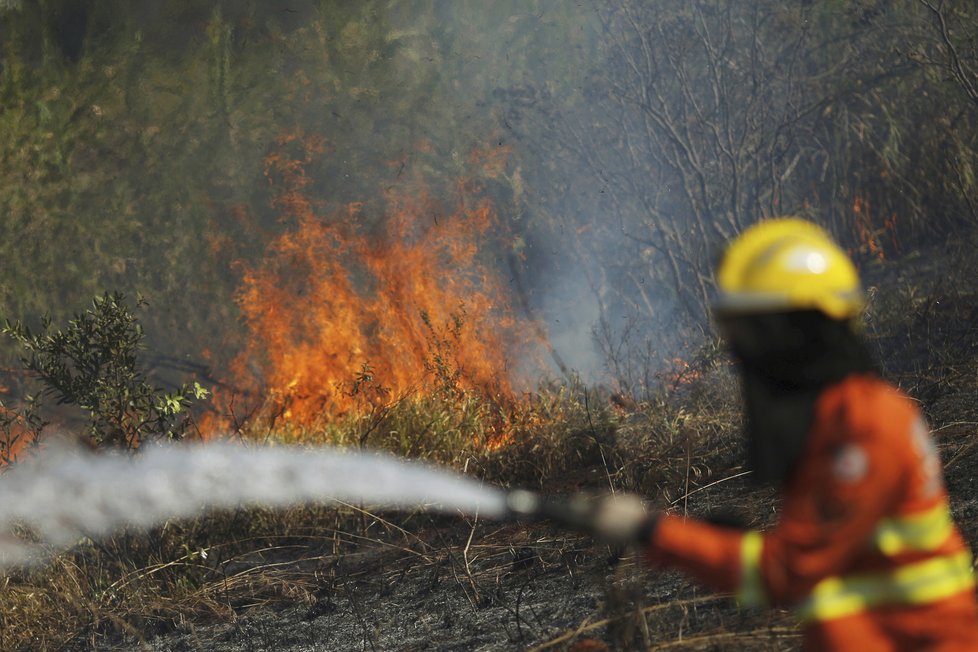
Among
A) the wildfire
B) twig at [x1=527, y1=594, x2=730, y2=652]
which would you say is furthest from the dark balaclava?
the wildfire

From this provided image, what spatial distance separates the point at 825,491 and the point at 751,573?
218 millimetres

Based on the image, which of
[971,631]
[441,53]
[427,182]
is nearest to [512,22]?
[441,53]

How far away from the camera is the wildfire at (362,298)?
9.73m

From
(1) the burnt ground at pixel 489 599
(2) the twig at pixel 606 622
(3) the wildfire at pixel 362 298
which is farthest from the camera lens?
(3) the wildfire at pixel 362 298

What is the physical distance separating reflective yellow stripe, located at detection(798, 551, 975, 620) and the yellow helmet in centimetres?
49

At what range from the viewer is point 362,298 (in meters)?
11.6

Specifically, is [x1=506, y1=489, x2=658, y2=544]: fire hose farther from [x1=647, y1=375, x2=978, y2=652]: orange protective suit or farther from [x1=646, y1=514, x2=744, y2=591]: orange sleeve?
[x1=647, y1=375, x2=978, y2=652]: orange protective suit

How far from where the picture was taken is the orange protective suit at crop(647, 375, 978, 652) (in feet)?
6.31

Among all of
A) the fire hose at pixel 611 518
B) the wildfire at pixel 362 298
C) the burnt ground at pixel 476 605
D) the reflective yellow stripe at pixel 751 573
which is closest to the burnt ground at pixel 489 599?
the burnt ground at pixel 476 605

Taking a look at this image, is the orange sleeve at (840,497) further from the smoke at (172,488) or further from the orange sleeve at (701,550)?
the smoke at (172,488)

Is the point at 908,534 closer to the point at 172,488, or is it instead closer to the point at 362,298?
the point at 172,488

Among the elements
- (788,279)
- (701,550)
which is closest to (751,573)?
(701,550)

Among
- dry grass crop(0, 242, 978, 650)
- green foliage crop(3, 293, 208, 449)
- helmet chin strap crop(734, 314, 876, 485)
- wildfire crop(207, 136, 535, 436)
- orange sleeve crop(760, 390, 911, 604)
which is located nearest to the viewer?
orange sleeve crop(760, 390, 911, 604)

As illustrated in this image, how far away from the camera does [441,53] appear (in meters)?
12.8
